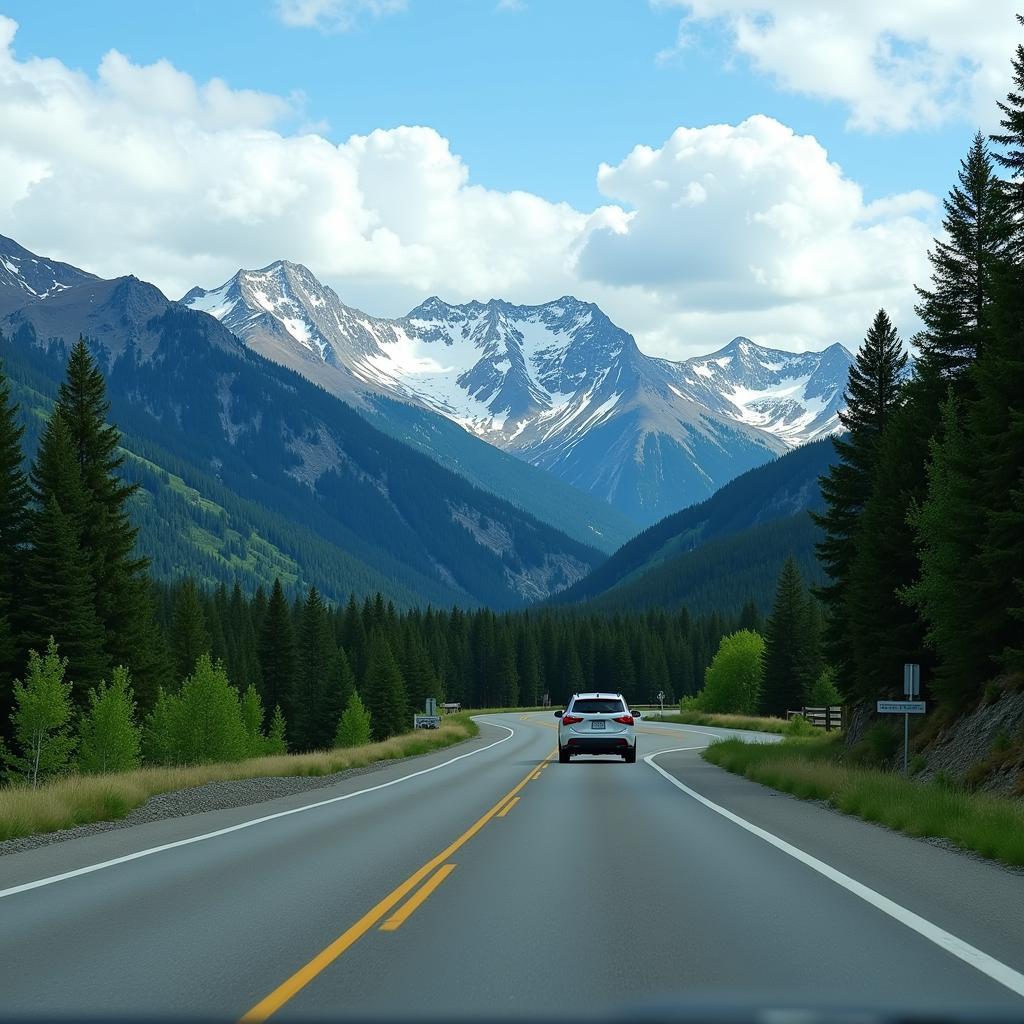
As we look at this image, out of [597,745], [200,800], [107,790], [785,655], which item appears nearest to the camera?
[107,790]

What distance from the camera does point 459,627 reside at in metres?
174

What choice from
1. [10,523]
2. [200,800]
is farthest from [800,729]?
[200,800]

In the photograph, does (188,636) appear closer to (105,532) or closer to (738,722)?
(105,532)

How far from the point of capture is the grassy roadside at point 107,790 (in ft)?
59.5

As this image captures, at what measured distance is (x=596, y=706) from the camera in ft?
124

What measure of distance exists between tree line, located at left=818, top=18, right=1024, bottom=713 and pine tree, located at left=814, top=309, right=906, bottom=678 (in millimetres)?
52

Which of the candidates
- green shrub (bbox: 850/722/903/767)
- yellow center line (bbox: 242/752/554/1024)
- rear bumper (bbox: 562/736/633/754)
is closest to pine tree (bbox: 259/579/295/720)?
rear bumper (bbox: 562/736/633/754)

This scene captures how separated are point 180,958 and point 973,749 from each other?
68.9 ft

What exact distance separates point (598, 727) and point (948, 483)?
12849 millimetres

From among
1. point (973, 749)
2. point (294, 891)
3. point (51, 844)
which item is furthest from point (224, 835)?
point (973, 749)

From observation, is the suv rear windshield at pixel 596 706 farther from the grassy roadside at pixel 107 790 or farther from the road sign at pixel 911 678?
the road sign at pixel 911 678

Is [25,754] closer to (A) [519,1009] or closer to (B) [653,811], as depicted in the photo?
(B) [653,811]

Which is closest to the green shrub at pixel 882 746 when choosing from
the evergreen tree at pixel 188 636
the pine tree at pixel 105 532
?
the pine tree at pixel 105 532

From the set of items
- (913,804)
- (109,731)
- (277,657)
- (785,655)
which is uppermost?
(277,657)
